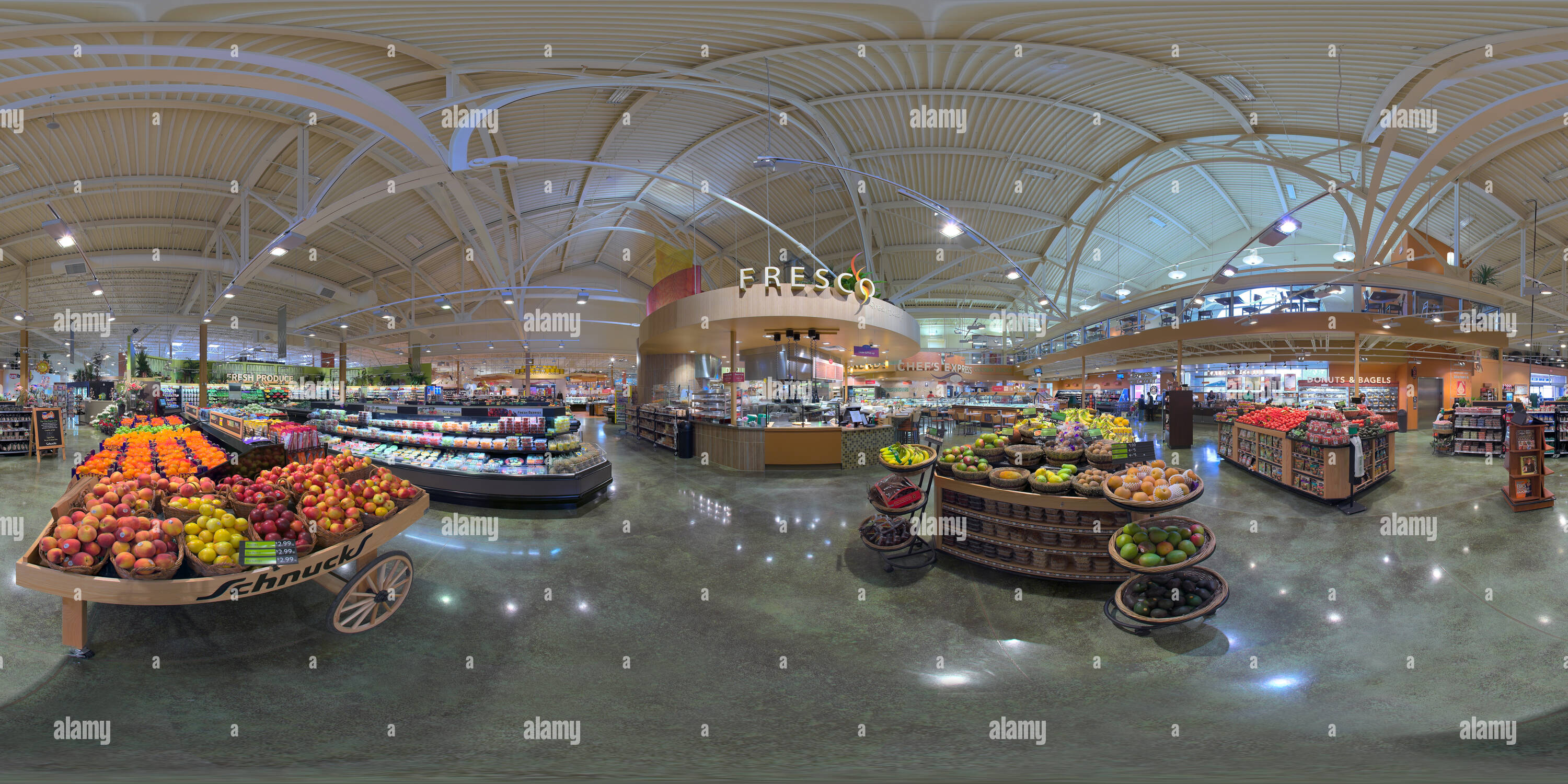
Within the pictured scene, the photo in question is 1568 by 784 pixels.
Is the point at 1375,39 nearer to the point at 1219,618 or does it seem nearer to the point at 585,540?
the point at 1219,618

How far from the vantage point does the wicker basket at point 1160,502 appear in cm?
357

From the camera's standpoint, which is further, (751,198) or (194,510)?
(751,198)

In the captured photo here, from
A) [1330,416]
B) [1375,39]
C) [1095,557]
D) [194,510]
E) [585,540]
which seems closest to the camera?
[194,510]

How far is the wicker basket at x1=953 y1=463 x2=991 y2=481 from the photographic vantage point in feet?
15.5

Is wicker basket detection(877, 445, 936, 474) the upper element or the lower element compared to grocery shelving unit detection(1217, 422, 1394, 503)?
upper

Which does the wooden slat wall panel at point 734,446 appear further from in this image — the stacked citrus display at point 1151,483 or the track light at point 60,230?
the track light at point 60,230

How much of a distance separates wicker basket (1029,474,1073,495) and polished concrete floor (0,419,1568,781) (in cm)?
70

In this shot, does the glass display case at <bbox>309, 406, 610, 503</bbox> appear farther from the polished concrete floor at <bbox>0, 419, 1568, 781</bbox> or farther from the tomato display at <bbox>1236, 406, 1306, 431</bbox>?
the tomato display at <bbox>1236, 406, 1306, 431</bbox>

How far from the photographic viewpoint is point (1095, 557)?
4.16 m

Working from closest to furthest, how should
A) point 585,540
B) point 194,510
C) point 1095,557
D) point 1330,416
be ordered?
point 194,510
point 1095,557
point 585,540
point 1330,416

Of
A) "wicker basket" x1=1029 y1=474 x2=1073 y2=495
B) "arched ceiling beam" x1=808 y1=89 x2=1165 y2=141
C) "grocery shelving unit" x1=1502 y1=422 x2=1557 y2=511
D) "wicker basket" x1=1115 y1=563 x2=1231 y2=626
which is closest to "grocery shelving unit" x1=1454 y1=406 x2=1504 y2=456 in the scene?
"grocery shelving unit" x1=1502 y1=422 x2=1557 y2=511

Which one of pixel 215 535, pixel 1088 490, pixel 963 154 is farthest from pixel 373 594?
pixel 963 154

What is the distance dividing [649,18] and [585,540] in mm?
5326

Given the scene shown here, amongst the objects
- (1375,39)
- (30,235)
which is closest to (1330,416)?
(1375,39)
